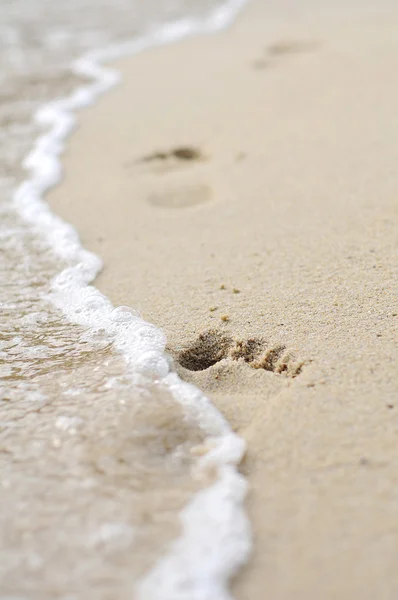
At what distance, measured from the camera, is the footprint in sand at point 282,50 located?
489cm

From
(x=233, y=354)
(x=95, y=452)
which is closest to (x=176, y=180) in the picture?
(x=233, y=354)

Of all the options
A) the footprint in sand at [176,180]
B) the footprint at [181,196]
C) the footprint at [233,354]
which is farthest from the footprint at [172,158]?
the footprint at [233,354]

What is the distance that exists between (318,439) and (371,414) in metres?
0.17

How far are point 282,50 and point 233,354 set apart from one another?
147 inches

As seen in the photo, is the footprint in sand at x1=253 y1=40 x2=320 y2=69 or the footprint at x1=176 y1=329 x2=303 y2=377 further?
the footprint in sand at x1=253 y1=40 x2=320 y2=69

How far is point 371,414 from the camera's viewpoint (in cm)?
177

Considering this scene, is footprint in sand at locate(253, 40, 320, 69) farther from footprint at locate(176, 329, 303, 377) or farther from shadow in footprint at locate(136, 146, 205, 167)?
footprint at locate(176, 329, 303, 377)

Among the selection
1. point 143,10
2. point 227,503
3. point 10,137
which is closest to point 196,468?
point 227,503

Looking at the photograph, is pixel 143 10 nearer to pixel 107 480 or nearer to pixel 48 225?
pixel 48 225

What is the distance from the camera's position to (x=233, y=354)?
6.92ft

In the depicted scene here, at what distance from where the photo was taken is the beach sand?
5.04ft

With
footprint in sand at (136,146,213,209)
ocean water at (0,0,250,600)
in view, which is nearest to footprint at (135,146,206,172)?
footprint in sand at (136,146,213,209)

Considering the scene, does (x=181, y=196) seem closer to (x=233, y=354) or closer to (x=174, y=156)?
(x=174, y=156)

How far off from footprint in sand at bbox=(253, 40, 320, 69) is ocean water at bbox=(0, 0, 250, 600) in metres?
2.54
